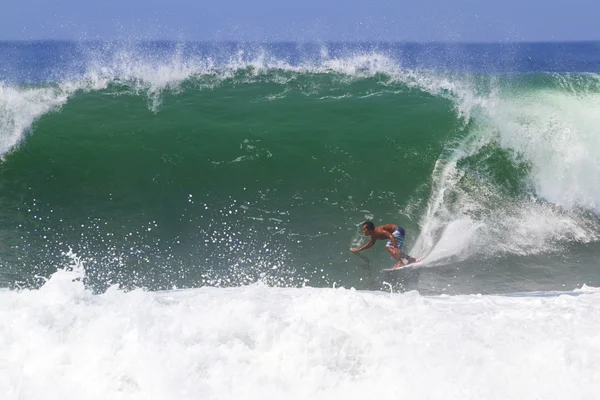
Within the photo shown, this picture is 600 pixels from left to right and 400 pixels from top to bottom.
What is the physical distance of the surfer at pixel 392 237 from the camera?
755cm

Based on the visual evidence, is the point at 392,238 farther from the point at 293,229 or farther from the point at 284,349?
the point at 284,349

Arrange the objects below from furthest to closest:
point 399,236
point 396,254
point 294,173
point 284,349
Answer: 1. point 294,173
2. point 399,236
3. point 396,254
4. point 284,349

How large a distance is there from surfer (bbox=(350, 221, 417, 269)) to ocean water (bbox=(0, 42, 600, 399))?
0.20m

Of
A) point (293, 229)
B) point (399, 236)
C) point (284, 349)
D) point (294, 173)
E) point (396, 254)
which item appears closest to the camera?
point (284, 349)

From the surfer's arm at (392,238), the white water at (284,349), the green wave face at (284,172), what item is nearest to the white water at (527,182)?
the green wave face at (284,172)

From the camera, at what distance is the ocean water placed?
4066mm

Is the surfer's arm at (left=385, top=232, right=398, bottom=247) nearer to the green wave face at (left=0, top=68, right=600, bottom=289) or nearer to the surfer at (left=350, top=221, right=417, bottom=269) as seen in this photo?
the surfer at (left=350, top=221, right=417, bottom=269)

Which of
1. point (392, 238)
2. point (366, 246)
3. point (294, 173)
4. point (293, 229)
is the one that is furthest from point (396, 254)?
point (294, 173)

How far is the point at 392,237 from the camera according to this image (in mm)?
7605

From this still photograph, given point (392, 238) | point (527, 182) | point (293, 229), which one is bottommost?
point (293, 229)

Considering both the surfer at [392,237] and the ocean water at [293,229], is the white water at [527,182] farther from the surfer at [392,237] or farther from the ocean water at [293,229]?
the surfer at [392,237]

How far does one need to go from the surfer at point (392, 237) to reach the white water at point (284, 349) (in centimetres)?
265

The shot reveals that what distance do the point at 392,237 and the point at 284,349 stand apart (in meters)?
3.71

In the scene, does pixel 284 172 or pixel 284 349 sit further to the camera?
pixel 284 172
